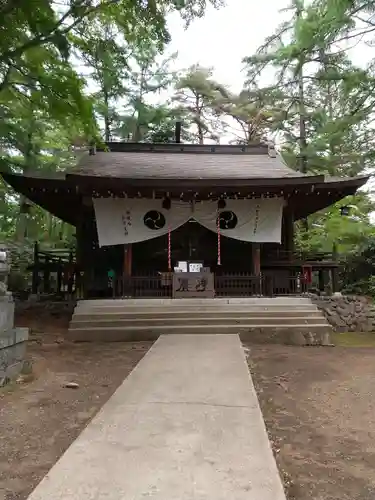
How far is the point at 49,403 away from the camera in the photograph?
3.84 m

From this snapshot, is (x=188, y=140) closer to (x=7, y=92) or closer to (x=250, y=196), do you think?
(x=250, y=196)

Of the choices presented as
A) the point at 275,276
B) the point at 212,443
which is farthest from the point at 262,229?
the point at 212,443

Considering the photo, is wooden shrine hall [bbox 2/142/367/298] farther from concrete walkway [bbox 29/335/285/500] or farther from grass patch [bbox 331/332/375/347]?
concrete walkway [bbox 29/335/285/500]

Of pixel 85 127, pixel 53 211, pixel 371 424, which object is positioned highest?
pixel 85 127

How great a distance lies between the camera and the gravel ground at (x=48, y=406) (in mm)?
2441

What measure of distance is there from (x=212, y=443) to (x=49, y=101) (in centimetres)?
748

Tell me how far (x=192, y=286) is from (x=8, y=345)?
5.76 meters

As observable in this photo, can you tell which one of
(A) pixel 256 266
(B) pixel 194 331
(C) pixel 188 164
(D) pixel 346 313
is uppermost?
(C) pixel 188 164

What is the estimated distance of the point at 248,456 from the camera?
7.25ft

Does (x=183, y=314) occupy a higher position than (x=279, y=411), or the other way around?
(x=183, y=314)

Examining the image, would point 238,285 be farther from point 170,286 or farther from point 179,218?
point 179,218

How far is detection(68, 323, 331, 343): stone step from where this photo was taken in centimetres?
812

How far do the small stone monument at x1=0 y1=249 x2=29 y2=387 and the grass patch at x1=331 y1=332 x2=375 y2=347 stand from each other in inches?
255

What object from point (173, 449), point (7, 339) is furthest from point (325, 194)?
point (173, 449)
